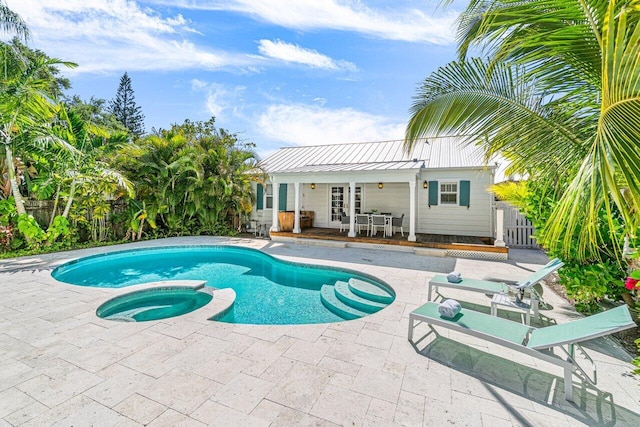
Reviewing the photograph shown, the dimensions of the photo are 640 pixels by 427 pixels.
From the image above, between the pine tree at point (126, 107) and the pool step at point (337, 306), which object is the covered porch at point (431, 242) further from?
the pine tree at point (126, 107)

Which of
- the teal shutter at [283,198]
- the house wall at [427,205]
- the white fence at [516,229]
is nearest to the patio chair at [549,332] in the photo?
the house wall at [427,205]

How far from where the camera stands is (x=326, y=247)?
11.1 metres

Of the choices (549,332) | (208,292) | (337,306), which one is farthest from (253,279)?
(549,332)

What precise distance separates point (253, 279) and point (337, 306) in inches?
119

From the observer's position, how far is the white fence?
11109 mm

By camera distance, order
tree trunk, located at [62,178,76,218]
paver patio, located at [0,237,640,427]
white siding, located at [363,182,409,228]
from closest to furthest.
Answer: paver patio, located at [0,237,640,427], tree trunk, located at [62,178,76,218], white siding, located at [363,182,409,228]

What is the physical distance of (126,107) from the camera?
3034cm

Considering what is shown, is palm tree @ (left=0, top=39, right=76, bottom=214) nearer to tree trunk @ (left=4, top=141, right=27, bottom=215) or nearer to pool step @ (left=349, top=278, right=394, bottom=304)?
tree trunk @ (left=4, top=141, right=27, bottom=215)

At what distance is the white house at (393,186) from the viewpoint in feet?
36.3

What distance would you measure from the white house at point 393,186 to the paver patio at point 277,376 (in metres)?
7.20

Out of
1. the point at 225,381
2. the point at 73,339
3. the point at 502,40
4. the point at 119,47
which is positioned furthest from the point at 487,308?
the point at 119,47

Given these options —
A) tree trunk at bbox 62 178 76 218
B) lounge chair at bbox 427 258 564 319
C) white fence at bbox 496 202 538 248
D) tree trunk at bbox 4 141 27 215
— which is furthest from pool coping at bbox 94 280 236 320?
white fence at bbox 496 202 538 248

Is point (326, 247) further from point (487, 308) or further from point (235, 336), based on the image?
point (235, 336)

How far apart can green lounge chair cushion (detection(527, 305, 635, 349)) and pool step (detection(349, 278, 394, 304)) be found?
2.92m
